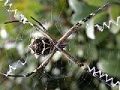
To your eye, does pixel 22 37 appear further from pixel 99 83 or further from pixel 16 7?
pixel 99 83

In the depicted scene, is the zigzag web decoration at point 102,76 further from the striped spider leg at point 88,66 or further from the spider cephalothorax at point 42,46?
the spider cephalothorax at point 42,46

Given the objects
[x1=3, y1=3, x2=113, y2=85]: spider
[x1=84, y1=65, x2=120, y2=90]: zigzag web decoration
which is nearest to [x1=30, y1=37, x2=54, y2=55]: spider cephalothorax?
[x1=3, y1=3, x2=113, y2=85]: spider

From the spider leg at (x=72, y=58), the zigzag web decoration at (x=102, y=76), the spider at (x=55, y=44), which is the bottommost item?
the zigzag web decoration at (x=102, y=76)

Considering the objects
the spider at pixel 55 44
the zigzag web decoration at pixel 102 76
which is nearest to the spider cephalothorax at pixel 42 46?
the spider at pixel 55 44

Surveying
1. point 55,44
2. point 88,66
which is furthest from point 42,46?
point 88,66

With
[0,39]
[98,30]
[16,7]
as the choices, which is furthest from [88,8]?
[0,39]

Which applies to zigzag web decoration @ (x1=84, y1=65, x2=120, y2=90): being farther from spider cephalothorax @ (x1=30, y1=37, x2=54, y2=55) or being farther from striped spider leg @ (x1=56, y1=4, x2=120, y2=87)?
spider cephalothorax @ (x1=30, y1=37, x2=54, y2=55)

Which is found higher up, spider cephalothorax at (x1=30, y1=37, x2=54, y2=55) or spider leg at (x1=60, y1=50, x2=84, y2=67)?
spider cephalothorax at (x1=30, y1=37, x2=54, y2=55)
